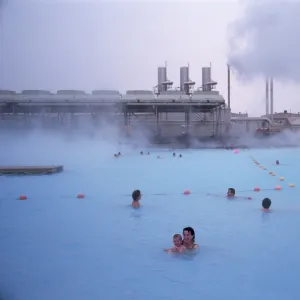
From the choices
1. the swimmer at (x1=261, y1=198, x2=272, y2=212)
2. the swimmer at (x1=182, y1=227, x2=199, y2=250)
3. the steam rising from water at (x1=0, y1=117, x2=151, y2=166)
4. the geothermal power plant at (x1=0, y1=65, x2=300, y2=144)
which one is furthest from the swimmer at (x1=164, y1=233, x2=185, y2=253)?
the geothermal power plant at (x1=0, y1=65, x2=300, y2=144)

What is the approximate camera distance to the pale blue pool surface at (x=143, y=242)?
4652 millimetres

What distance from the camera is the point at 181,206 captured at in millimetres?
9438

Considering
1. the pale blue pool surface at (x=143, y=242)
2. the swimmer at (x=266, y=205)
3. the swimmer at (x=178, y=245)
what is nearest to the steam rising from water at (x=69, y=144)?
the pale blue pool surface at (x=143, y=242)

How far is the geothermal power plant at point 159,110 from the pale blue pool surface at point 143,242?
17.3 m

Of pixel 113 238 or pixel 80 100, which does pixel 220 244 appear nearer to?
pixel 113 238

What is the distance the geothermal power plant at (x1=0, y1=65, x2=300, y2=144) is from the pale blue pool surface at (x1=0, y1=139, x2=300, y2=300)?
17296 mm

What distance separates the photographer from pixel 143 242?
→ 654 cm

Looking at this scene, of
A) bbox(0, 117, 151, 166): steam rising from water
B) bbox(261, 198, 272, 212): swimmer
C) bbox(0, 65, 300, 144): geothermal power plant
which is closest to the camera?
bbox(261, 198, 272, 212): swimmer

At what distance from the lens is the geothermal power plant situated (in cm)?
2972

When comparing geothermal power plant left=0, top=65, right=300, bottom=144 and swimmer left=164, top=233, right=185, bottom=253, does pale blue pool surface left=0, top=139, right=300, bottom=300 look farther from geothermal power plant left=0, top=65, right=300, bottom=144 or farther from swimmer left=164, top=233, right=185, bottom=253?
geothermal power plant left=0, top=65, right=300, bottom=144

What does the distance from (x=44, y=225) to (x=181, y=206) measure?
307 centimetres

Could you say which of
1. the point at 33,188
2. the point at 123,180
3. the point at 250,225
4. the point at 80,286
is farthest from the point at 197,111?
the point at 80,286

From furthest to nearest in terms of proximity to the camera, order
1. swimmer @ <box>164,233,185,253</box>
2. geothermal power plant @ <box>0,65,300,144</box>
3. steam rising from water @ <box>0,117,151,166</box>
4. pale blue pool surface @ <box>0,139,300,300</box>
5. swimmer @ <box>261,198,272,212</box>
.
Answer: geothermal power plant @ <box>0,65,300,144</box> → steam rising from water @ <box>0,117,151,166</box> → swimmer @ <box>261,198,272,212</box> → swimmer @ <box>164,233,185,253</box> → pale blue pool surface @ <box>0,139,300,300</box>

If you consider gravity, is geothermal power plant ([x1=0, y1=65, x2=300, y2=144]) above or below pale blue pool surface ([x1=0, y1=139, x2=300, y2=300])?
above
